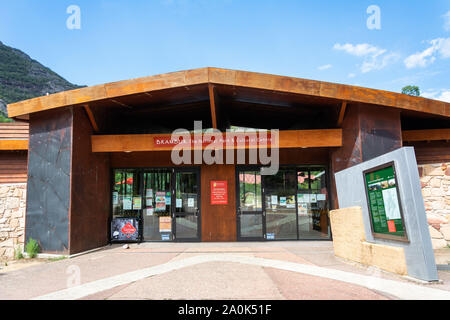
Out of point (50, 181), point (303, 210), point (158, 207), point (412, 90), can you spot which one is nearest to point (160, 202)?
point (158, 207)

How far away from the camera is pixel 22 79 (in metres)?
69.9

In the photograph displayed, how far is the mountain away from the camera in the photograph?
211ft

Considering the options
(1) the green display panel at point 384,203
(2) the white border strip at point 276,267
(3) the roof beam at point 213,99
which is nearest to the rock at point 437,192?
(1) the green display panel at point 384,203

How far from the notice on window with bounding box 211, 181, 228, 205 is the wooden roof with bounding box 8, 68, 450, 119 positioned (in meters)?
3.42

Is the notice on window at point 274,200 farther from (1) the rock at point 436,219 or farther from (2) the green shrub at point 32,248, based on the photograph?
(2) the green shrub at point 32,248

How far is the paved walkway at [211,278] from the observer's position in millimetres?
4734

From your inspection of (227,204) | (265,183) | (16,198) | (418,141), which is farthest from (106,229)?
(418,141)

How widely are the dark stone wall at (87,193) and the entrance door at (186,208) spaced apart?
7.42 ft

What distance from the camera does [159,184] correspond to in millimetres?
10664

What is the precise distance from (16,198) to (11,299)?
641cm

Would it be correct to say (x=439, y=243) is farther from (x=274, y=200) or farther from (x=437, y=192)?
(x=274, y=200)

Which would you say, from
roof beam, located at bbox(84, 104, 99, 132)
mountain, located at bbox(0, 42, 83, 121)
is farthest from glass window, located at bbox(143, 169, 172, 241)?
mountain, located at bbox(0, 42, 83, 121)

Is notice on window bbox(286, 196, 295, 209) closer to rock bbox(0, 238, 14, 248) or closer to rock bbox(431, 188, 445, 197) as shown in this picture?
rock bbox(431, 188, 445, 197)
